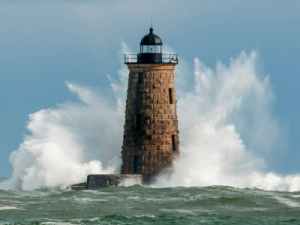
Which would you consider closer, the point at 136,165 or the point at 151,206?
the point at 151,206

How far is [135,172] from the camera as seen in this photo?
4606 centimetres

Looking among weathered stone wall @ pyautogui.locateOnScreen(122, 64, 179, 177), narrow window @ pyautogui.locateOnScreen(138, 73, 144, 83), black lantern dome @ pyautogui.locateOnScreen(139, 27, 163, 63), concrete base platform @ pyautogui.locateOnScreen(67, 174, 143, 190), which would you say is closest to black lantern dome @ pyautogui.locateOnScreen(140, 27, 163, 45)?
black lantern dome @ pyautogui.locateOnScreen(139, 27, 163, 63)

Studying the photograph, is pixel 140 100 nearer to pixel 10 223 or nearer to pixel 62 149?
pixel 62 149

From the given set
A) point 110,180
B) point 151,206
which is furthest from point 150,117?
point 151,206

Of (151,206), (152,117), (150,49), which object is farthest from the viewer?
(150,49)

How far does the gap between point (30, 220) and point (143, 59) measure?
52.8 feet

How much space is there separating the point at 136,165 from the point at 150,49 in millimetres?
6438

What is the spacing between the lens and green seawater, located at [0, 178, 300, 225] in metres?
32.8

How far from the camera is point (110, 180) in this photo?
4422 cm

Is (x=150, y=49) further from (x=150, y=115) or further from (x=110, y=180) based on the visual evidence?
(x=110, y=180)

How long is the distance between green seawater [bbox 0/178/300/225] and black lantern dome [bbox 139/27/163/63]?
7179mm

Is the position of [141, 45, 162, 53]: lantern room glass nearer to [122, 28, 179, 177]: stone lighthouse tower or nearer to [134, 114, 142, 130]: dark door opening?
[122, 28, 179, 177]: stone lighthouse tower

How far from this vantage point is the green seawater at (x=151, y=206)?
32750mm

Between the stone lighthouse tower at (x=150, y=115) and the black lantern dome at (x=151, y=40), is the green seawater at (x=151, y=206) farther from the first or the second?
the black lantern dome at (x=151, y=40)
